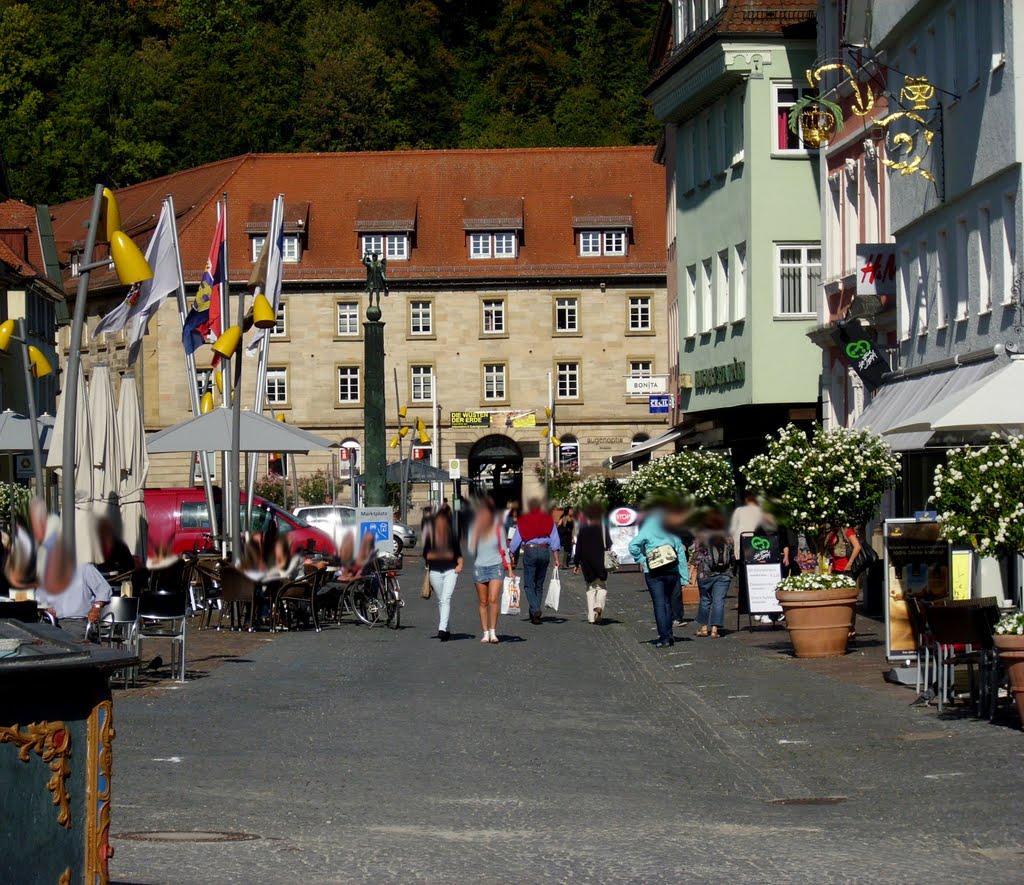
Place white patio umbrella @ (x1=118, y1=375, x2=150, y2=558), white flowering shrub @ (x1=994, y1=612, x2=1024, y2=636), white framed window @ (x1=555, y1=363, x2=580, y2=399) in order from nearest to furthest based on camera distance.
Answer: white flowering shrub @ (x1=994, y1=612, x2=1024, y2=636) < white patio umbrella @ (x1=118, y1=375, x2=150, y2=558) < white framed window @ (x1=555, y1=363, x2=580, y2=399)

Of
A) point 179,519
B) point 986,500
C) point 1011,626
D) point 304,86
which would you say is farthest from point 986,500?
point 304,86

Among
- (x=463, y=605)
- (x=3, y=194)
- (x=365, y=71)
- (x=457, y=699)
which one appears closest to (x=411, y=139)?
(x=365, y=71)

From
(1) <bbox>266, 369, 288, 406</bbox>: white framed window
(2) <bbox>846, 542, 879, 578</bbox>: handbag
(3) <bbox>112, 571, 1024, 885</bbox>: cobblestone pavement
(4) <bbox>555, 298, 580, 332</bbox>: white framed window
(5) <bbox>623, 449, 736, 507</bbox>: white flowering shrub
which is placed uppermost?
(4) <bbox>555, 298, 580, 332</bbox>: white framed window

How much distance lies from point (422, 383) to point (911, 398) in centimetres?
5906

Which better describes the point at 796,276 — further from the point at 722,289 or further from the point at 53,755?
the point at 53,755

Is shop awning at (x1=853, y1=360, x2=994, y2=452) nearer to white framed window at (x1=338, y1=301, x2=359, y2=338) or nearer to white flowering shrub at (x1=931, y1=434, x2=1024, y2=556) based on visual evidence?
white flowering shrub at (x1=931, y1=434, x2=1024, y2=556)

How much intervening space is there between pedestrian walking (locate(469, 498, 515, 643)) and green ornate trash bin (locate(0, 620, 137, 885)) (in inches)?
681

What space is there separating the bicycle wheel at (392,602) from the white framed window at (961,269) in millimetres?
8862

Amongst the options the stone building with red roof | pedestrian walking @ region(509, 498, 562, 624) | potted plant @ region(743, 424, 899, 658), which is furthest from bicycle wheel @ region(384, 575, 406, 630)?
the stone building with red roof

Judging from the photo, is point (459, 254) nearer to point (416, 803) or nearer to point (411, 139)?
point (411, 139)

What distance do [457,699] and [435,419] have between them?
2678 inches

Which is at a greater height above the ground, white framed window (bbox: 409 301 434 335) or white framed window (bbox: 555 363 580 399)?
white framed window (bbox: 409 301 434 335)

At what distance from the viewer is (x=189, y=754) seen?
13.1m

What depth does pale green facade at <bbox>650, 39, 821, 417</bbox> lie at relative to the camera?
41.2 m
